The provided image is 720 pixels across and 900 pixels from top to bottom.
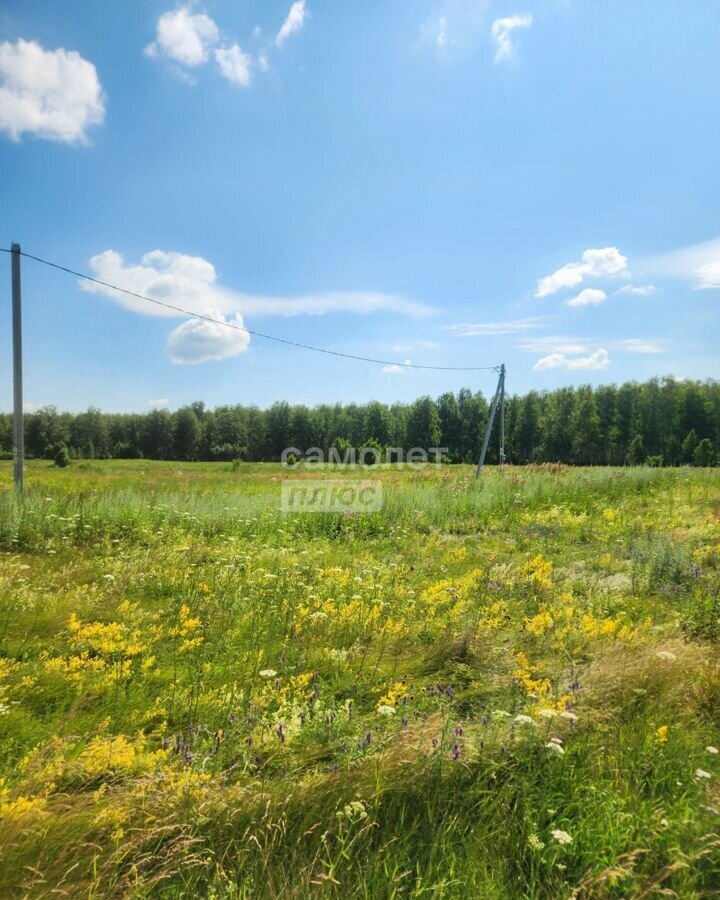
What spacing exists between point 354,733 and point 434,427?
2891 inches

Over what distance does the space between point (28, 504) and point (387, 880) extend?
8.26 meters

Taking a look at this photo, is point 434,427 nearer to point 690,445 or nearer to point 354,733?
point 690,445

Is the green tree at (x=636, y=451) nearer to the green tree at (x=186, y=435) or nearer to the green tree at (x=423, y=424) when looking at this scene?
the green tree at (x=423, y=424)

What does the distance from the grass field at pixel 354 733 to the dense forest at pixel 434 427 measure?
57349mm

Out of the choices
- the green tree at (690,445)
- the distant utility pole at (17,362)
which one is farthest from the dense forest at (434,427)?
the distant utility pole at (17,362)

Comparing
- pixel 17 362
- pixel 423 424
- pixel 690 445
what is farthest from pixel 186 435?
pixel 17 362

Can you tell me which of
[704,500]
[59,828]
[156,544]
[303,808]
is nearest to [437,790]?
[303,808]

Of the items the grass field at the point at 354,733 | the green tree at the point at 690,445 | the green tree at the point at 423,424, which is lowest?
the grass field at the point at 354,733

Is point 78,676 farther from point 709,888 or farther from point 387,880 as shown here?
point 709,888

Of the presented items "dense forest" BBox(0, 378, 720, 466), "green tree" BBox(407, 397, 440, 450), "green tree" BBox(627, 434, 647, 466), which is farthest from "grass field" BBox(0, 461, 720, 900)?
"green tree" BBox(407, 397, 440, 450)

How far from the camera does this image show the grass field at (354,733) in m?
1.77

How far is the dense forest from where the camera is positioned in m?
64.6

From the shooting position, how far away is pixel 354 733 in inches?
103

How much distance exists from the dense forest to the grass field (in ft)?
188
